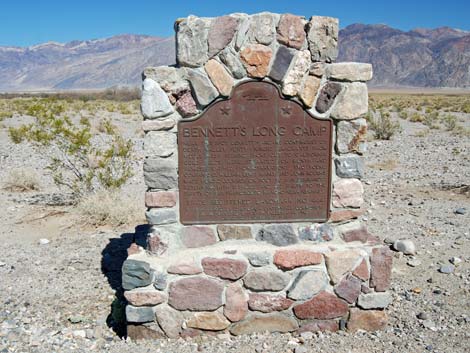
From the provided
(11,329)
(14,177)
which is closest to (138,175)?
(14,177)

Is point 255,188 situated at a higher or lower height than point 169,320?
higher

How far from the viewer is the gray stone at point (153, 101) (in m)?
3.62

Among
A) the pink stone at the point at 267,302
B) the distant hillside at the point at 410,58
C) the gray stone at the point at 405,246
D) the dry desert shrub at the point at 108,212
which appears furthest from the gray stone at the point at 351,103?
the distant hillside at the point at 410,58

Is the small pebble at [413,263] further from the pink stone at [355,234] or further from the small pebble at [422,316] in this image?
the pink stone at [355,234]

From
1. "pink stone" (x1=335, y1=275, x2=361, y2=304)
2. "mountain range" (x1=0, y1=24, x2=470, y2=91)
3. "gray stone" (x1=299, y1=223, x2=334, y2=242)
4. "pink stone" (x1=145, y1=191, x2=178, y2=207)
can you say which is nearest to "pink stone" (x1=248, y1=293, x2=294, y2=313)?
"pink stone" (x1=335, y1=275, x2=361, y2=304)

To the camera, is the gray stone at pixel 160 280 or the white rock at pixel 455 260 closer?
the gray stone at pixel 160 280

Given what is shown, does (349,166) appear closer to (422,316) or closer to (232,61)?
(232,61)

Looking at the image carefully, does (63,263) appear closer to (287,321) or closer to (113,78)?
(287,321)

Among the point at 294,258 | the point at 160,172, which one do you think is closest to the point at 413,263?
the point at 294,258

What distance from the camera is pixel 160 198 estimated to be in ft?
12.4

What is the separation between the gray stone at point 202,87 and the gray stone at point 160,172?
484 mm

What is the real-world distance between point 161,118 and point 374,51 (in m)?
176

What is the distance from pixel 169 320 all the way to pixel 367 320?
1.55 metres

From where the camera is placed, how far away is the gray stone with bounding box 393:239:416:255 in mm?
5512
